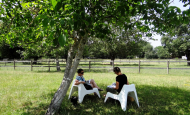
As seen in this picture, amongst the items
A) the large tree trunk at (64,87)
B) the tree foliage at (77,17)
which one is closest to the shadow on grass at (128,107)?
the large tree trunk at (64,87)

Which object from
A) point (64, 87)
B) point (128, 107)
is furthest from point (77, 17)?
point (128, 107)

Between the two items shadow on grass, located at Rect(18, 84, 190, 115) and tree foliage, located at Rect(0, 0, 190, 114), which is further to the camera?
shadow on grass, located at Rect(18, 84, 190, 115)

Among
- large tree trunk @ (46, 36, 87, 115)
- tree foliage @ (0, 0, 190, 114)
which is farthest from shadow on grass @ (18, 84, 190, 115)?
tree foliage @ (0, 0, 190, 114)

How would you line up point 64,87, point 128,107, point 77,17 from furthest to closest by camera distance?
1. point 128,107
2. point 64,87
3. point 77,17

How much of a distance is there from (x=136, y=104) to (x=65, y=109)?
7.49 ft

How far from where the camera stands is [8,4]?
12.0 ft

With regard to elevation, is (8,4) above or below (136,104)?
above

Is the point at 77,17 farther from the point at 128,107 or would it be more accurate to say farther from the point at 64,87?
the point at 128,107

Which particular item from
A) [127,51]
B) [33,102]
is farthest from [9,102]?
[127,51]

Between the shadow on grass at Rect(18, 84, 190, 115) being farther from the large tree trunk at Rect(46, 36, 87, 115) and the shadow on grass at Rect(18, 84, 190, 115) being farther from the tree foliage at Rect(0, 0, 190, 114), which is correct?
the tree foliage at Rect(0, 0, 190, 114)

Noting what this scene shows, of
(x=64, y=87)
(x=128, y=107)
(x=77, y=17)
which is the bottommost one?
(x=128, y=107)

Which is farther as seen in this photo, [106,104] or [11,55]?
[11,55]

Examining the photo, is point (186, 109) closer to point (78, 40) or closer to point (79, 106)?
point (79, 106)

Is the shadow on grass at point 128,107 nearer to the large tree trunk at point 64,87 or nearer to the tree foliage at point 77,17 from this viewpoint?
the large tree trunk at point 64,87
